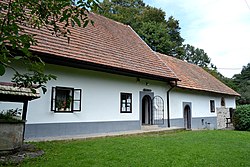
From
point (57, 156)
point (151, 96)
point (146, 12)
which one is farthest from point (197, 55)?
point (57, 156)

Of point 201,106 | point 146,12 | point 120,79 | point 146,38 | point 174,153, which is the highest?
point 146,12

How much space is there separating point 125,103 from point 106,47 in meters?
2.97

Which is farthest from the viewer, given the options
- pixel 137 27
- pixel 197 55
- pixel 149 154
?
pixel 197 55

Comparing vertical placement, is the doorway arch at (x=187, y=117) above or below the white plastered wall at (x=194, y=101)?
below

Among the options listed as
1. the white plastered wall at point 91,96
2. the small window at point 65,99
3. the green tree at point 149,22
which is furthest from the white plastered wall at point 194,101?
the green tree at point 149,22

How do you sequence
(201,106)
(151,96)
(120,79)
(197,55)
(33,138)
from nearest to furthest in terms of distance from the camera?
1. (33,138)
2. (120,79)
3. (151,96)
4. (201,106)
5. (197,55)

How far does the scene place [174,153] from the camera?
611 cm

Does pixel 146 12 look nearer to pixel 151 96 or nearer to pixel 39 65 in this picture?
pixel 151 96

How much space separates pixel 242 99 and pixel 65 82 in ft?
101

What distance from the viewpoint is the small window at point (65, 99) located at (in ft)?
28.8

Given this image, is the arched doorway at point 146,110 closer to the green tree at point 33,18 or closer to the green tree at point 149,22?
A: the green tree at point 33,18

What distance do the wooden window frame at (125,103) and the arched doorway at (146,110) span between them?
4.94ft

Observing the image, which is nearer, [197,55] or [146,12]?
[146,12]

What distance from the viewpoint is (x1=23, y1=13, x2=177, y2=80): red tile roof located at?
29.6 feet
